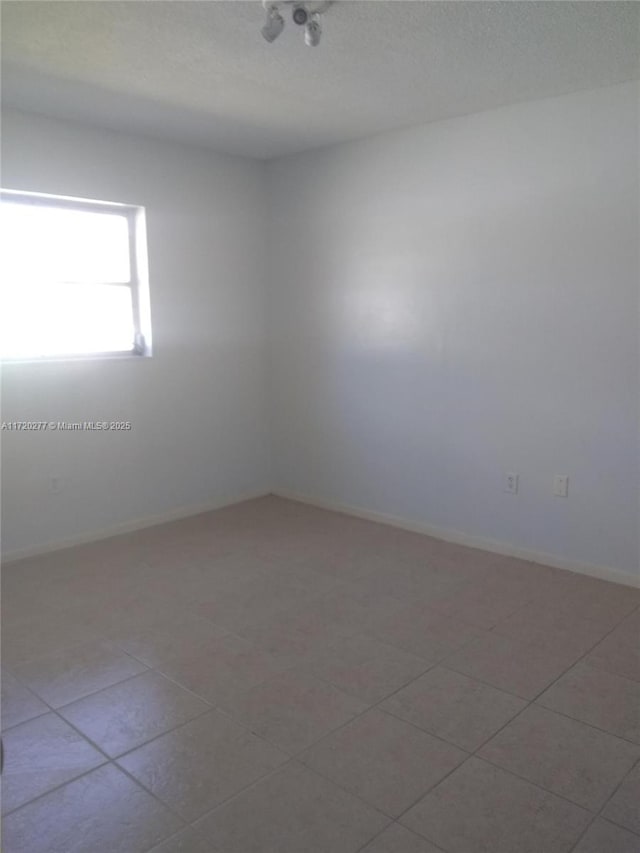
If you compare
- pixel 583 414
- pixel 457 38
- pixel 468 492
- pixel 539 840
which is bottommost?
pixel 539 840

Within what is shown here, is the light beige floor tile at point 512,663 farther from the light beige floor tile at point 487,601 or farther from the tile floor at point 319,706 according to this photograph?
the light beige floor tile at point 487,601

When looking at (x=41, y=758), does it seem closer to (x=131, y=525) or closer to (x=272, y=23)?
(x=131, y=525)

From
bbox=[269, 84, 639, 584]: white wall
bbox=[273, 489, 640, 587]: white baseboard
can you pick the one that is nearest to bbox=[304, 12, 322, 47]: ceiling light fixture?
bbox=[269, 84, 639, 584]: white wall

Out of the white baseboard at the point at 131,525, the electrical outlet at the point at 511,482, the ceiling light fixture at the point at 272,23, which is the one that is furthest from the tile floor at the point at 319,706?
the ceiling light fixture at the point at 272,23

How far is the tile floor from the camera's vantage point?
1.80 meters

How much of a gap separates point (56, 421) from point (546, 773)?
3.11 m

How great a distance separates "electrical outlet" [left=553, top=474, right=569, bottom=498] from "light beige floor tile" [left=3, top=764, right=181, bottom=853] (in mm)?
2517

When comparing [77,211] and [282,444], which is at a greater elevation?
[77,211]

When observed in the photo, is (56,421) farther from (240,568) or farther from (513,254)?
(513,254)

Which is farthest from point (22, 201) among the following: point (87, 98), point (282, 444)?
point (282, 444)

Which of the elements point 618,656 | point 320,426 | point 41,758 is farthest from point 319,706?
point 320,426

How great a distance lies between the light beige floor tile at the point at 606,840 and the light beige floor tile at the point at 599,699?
1.43ft

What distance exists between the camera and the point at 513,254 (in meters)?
3.57

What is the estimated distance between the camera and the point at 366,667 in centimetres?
259
